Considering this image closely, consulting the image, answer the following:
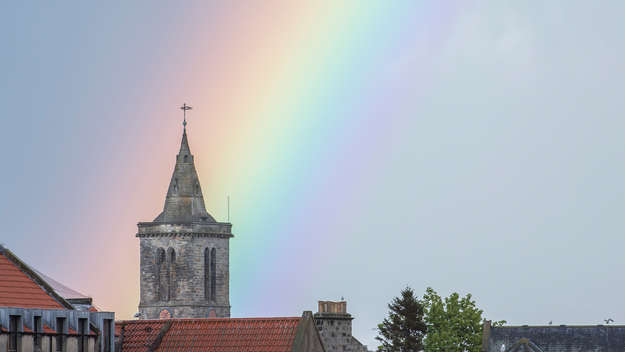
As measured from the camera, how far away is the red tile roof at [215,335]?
7750cm

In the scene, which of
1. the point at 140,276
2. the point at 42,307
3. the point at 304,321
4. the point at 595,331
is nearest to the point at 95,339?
the point at 42,307

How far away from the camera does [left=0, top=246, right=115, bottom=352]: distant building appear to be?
72.6 meters

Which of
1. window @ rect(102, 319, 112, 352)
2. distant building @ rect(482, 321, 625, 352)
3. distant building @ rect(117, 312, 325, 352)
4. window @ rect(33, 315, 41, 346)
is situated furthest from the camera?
distant building @ rect(482, 321, 625, 352)

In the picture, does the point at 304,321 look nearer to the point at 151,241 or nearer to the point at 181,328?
the point at 181,328

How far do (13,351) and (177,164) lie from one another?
12387 cm

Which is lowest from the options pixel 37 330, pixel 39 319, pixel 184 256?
pixel 37 330

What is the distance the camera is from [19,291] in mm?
76625

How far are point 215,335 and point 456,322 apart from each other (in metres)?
36.8

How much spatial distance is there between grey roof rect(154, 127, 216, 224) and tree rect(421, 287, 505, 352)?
82.7m

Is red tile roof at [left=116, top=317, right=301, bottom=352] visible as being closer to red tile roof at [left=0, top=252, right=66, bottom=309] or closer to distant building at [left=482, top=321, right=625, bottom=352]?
red tile roof at [left=0, top=252, right=66, bottom=309]

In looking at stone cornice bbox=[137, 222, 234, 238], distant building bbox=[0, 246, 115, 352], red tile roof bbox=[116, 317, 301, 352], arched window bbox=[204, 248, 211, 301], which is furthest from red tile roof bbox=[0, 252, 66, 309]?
A: arched window bbox=[204, 248, 211, 301]

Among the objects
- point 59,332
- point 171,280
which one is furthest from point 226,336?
point 171,280

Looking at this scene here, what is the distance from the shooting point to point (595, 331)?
10512 cm

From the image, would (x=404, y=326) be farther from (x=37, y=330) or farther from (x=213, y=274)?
(x=213, y=274)
